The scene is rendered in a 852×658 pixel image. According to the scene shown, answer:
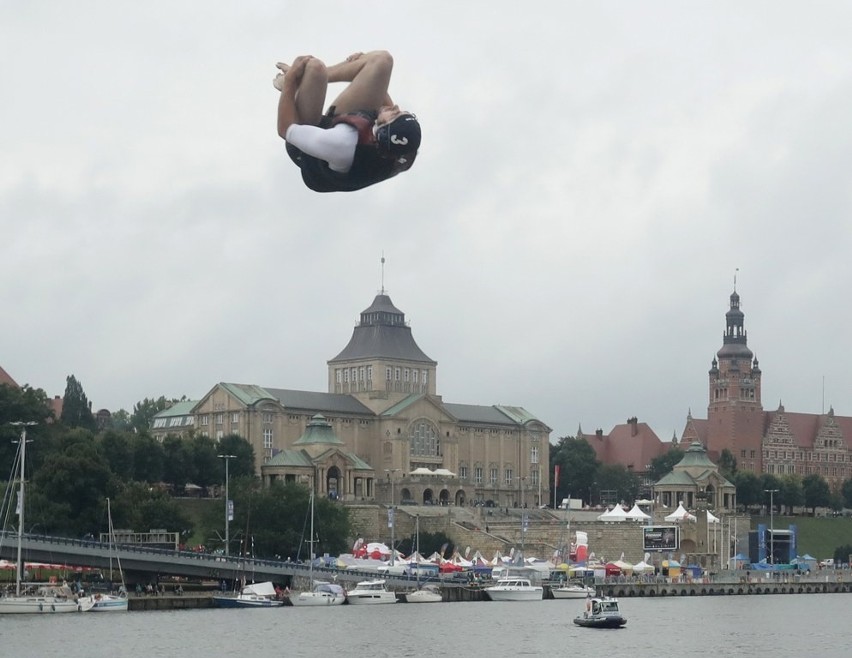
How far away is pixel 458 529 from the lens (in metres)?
145

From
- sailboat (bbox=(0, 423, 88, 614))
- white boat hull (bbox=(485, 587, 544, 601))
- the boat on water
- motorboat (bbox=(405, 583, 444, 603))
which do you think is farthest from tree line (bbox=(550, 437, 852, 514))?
sailboat (bbox=(0, 423, 88, 614))

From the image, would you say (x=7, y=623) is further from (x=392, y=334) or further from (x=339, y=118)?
(x=392, y=334)

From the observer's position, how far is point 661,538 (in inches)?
5344

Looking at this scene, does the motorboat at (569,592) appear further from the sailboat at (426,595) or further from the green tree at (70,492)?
the green tree at (70,492)

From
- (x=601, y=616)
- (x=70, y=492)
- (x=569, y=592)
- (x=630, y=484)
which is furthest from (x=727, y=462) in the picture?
(x=601, y=616)

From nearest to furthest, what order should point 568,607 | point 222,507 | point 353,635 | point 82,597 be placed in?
point 353,635
point 82,597
point 568,607
point 222,507

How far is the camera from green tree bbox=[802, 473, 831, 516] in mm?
185375

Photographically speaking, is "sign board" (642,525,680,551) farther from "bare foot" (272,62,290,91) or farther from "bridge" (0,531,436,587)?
"bare foot" (272,62,290,91)

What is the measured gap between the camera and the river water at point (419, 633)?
2906 inches

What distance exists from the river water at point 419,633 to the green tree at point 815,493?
8022 cm

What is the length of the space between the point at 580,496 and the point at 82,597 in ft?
335

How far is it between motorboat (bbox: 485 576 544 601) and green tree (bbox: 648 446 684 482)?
8025cm

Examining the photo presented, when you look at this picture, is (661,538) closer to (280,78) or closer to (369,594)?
(369,594)

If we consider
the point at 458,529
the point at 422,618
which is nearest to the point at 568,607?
the point at 422,618
